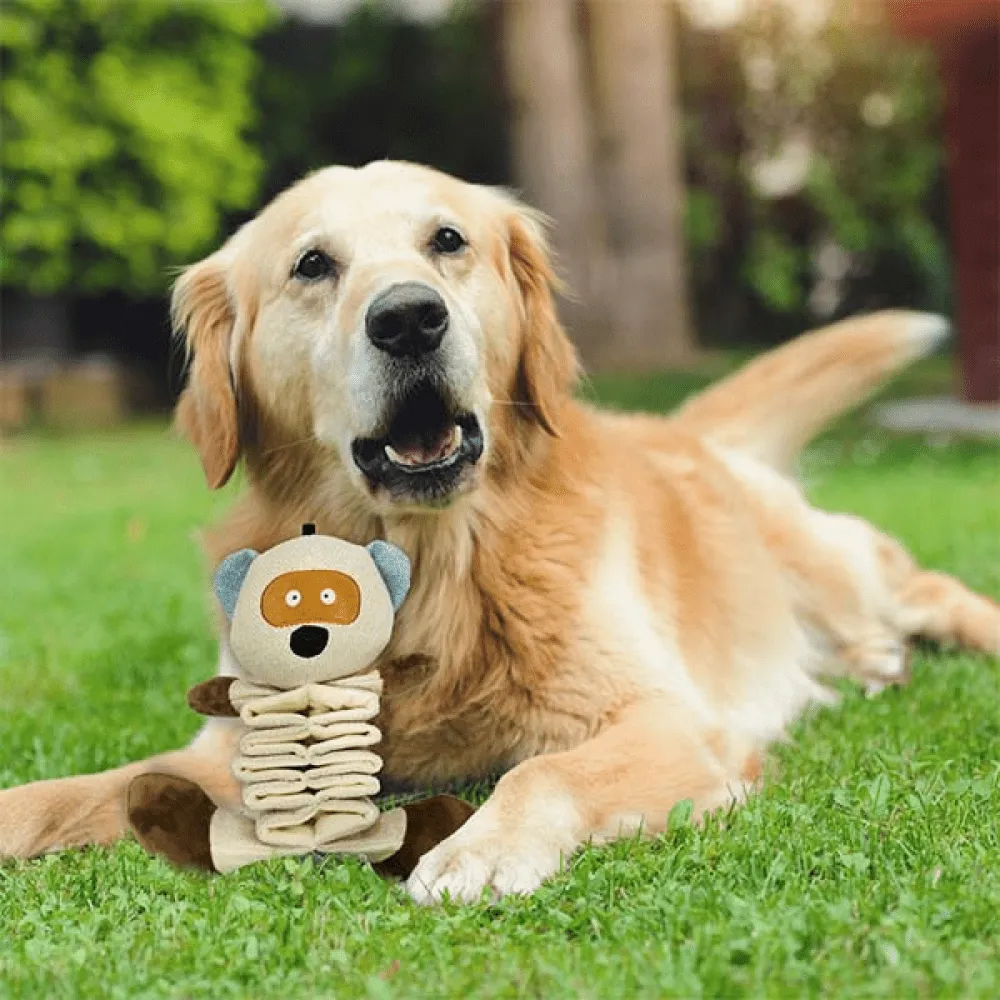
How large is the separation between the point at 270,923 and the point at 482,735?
835 mm

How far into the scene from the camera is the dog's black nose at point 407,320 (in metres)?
2.78

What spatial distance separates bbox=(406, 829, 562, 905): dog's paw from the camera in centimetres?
239

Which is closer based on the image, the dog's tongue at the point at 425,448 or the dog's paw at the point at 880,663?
the dog's tongue at the point at 425,448

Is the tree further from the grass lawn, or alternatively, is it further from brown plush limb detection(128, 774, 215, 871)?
brown plush limb detection(128, 774, 215, 871)

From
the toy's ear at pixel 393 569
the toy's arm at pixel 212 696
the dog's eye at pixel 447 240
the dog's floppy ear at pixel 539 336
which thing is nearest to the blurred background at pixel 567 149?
the dog's floppy ear at pixel 539 336

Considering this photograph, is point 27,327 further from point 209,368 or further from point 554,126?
point 209,368

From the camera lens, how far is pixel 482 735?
3.05 metres

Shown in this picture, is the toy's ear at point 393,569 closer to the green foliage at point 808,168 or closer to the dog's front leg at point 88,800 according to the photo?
→ the dog's front leg at point 88,800

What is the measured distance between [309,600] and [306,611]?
24 millimetres

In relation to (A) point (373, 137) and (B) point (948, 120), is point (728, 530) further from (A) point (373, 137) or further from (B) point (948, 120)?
(A) point (373, 137)

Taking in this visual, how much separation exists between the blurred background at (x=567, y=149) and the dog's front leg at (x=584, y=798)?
8732 mm

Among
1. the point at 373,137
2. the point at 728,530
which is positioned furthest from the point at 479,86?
the point at 728,530

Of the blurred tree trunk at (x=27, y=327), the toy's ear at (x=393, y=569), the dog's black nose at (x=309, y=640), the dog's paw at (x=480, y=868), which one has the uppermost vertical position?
the toy's ear at (x=393, y=569)

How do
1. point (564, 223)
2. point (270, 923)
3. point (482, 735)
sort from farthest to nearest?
point (564, 223) → point (482, 735) → point (270, 923)
